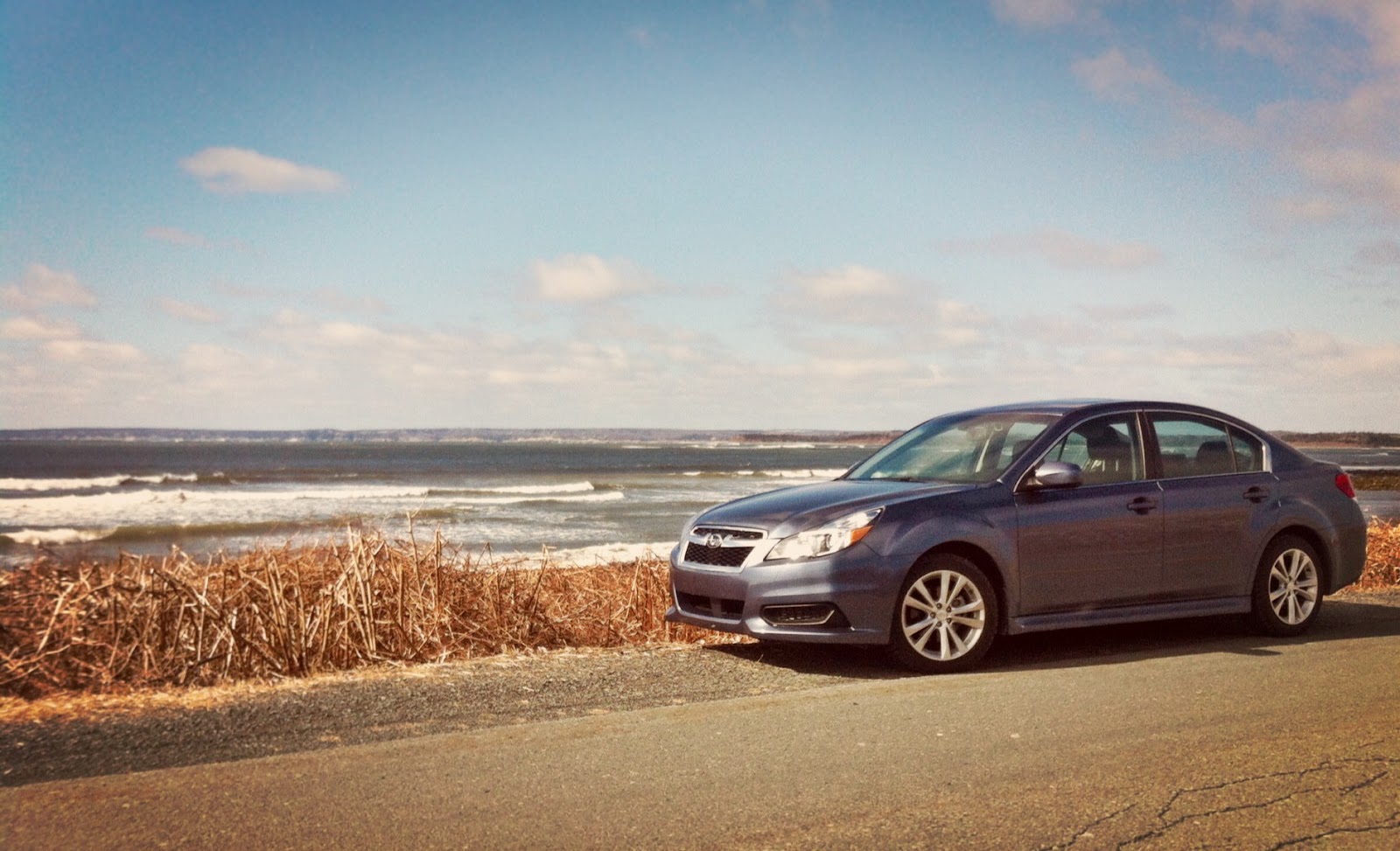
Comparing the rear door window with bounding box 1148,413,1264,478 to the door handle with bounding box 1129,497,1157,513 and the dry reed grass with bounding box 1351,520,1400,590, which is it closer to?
the door handle with bounding box 1129,497,1157,513

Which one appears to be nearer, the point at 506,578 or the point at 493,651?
the point at 493,651

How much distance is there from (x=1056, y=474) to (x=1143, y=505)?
3.07ft

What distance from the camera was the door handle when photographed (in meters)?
8.13

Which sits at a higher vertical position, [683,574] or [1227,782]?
[683,574]

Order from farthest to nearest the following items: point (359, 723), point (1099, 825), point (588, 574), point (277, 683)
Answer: point (588, 574), point (277, 683), point (359, 723), point (1099, 825)

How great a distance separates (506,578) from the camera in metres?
9.07

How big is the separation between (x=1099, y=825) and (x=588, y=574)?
27.5 ft

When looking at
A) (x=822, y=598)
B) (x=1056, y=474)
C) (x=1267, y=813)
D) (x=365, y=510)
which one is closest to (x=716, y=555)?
(x=822, y=598)

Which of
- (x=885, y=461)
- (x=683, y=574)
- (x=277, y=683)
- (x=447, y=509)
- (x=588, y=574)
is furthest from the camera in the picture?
(x=447, y=509)

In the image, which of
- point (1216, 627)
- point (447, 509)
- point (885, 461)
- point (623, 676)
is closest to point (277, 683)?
point (623, 676)

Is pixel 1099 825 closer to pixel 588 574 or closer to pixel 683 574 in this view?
pixel 683 574

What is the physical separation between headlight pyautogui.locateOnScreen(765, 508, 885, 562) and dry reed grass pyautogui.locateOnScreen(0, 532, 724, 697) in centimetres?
188

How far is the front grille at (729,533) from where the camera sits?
7454 mm

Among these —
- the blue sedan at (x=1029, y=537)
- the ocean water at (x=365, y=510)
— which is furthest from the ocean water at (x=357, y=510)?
the blue sedan at (x=1029, y=537)
